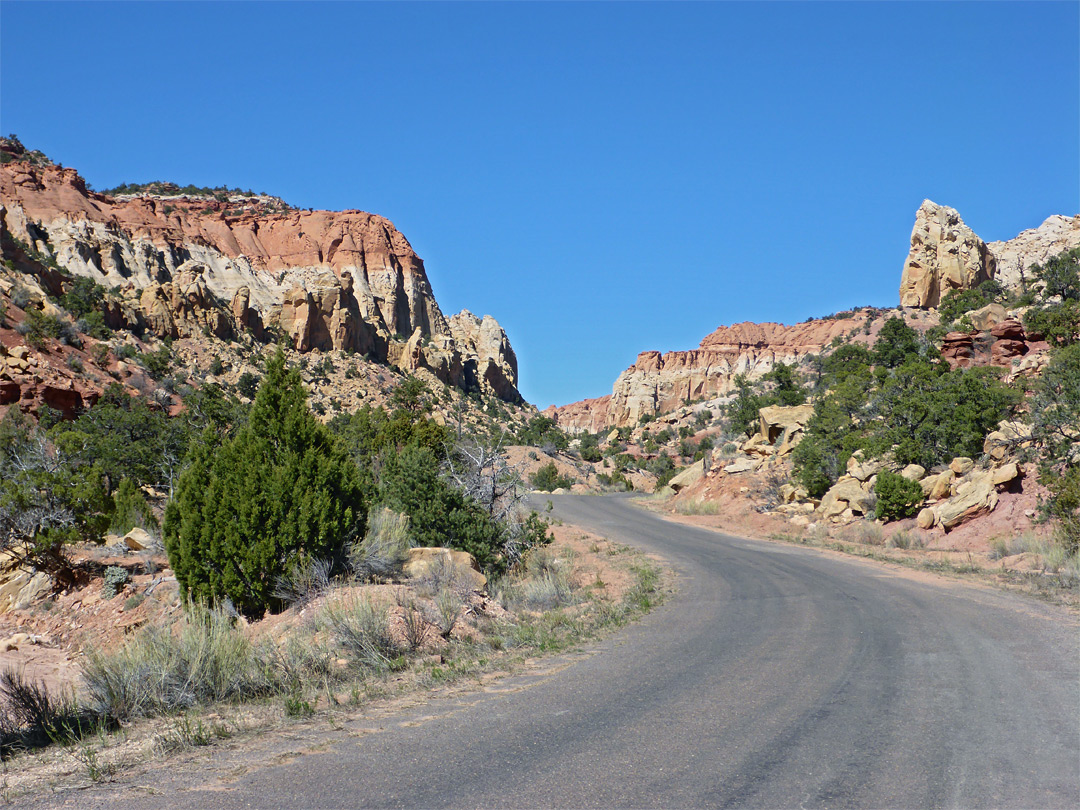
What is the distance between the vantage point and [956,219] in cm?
6412

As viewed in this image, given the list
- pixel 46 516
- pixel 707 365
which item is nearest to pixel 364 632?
pixel 46 516

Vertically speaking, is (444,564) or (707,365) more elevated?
(707,365)

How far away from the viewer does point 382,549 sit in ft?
43.8

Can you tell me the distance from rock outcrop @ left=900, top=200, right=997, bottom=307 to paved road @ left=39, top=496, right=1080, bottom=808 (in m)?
60.1

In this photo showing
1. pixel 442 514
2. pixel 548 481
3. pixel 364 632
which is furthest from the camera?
pixel 548 481

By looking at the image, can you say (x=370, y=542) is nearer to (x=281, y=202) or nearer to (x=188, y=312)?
(x=188, y=312)

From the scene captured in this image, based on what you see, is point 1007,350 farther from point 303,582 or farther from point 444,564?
point 303,582

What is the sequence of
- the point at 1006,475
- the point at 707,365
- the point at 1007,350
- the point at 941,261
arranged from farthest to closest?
1. the point at 707,365
2. the point at 941,261
3. the point at 1007,350
4. the point at 1006,475

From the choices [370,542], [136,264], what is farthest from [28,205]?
[370,542]

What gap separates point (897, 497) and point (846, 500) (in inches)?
108

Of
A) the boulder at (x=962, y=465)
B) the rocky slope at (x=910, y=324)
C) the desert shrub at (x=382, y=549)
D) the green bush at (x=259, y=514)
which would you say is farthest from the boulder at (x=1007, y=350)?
the green bush at (x=259, y=514)

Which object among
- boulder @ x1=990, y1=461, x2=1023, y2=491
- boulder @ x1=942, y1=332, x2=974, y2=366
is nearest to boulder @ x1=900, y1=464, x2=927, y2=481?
boulder @ x1=990, y1=461, x2=1023, y2=491

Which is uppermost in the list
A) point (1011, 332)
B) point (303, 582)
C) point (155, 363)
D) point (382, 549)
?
point (1011, 332)

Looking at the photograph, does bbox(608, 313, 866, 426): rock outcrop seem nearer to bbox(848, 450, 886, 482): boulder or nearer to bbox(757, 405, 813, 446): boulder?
bbox(757, 405, 813, 446): boulder
